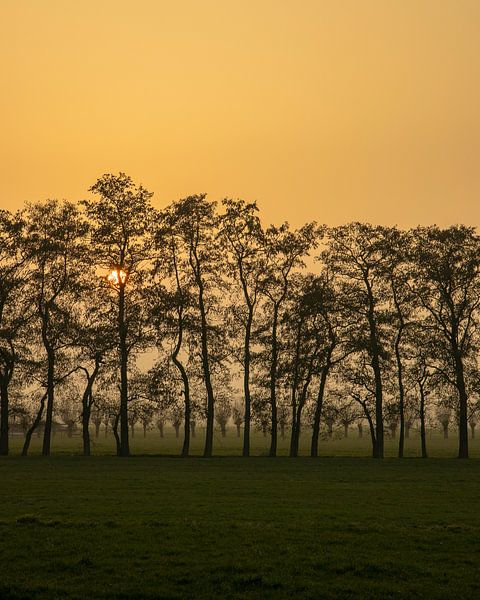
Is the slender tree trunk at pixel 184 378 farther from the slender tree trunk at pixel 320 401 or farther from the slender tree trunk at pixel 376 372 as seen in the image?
the slender tree trunk at pixel 376 372

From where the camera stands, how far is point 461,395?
65438mm

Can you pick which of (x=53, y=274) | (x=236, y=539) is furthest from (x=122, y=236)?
(x=236, y=539)

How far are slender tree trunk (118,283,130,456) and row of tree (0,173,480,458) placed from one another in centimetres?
14

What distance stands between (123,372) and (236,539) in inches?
1684

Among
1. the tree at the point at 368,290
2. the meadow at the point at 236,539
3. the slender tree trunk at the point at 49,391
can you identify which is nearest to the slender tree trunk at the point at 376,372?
the tree at the point at 368,290

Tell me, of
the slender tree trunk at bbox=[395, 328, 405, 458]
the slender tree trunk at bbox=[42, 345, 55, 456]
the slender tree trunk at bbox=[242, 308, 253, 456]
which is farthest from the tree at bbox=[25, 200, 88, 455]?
the slender tree trunk at bbox=[395, 328, 405, 458]

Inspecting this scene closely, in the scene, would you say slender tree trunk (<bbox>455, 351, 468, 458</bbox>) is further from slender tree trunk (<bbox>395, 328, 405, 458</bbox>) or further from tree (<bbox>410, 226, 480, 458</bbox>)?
slender tree trunk (<bbox>395, 328, 405, 458</bbox>)

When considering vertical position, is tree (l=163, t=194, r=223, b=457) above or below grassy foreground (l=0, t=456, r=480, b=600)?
above

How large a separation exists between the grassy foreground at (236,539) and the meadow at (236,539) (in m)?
0.05

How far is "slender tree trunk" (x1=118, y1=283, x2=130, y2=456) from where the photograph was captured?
208ft

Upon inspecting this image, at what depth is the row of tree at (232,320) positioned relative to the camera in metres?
65.1

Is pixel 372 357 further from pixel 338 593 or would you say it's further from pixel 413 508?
pixel 338 593

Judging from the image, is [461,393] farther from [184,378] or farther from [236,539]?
[236,539]

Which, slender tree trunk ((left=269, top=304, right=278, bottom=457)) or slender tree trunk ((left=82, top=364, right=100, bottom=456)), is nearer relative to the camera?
slender tree trunk ((left=269, top=304, right=278, bottom=457))
